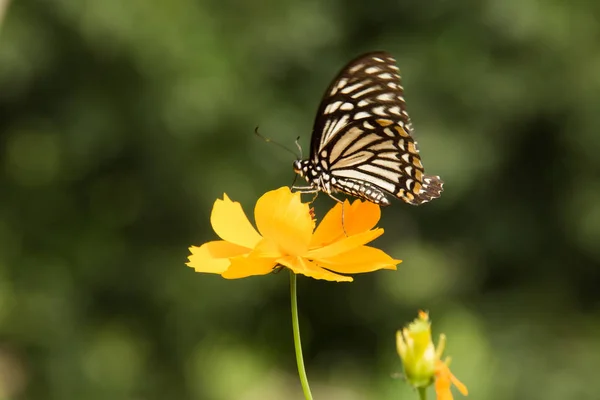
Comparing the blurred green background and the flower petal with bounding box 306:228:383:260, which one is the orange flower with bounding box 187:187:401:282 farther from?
the blurred green background

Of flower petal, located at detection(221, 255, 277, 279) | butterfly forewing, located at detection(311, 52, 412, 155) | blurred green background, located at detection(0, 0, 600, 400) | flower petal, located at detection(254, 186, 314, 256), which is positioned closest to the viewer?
flower petal, located at detection(221, 255, 277, 279)

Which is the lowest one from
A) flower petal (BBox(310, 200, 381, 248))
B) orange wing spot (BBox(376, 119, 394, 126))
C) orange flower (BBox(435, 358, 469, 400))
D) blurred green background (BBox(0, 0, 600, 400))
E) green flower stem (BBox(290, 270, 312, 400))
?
orange flower (BBox(435, 358, 469, 400))

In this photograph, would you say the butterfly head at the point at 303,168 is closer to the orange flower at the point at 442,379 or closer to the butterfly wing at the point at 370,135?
the butterfly wing at the point at 370,135

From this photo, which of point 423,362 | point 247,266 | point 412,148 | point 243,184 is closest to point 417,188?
point 412,148

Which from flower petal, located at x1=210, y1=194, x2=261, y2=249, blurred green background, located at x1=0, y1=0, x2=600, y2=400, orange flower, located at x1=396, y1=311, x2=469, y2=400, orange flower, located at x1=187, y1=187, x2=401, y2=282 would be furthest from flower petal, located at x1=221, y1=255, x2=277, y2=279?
blurred green background, located at x1=0, y1=0, x2=600, y2=400

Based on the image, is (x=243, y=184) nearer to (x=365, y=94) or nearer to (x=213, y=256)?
(x=365, y=94)

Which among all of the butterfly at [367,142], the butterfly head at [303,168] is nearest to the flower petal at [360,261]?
the butterfly at [367,142]

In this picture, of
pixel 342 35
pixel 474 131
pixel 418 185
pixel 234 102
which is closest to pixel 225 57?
pixel 234 102
